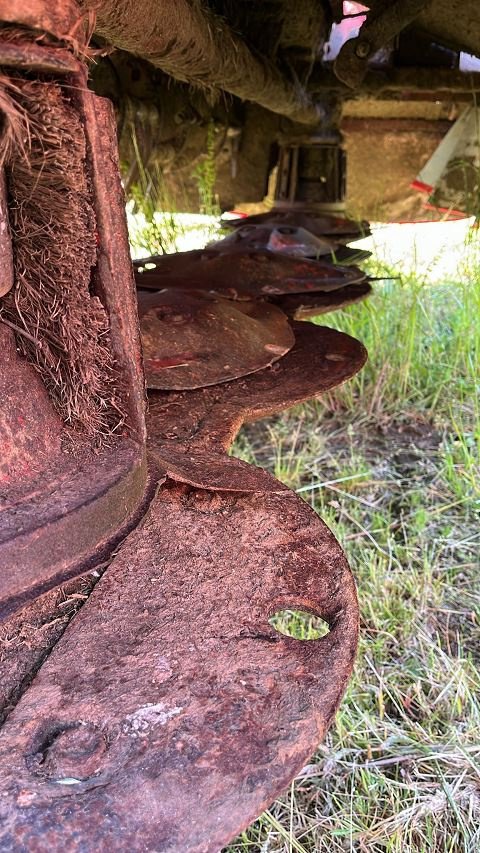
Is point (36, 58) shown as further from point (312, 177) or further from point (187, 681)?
point (312, 177)

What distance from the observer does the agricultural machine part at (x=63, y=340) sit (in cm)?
93

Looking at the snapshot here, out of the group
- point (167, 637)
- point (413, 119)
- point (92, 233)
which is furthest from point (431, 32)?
point (167, 637)

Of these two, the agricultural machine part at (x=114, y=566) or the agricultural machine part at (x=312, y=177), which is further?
the agricultural machine part at (x=312, y=177)

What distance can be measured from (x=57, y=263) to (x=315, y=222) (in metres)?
2.25

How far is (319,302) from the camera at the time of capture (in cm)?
220

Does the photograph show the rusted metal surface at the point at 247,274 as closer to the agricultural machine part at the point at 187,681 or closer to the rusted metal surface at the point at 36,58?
the agricultural machine part at the point at 187,681

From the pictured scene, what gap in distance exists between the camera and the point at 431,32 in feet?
8.78

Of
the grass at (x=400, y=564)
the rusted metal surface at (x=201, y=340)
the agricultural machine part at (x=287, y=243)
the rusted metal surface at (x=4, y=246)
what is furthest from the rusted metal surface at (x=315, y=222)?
the rusted metal surface at (x=4, y=246)

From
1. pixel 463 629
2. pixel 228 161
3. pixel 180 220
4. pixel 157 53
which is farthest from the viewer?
pixel 180 220

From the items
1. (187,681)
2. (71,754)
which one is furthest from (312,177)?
(71,754)

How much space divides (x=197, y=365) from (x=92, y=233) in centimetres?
62

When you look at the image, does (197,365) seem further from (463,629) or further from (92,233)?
(463,629)

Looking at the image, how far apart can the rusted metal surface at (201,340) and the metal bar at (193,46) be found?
1.71 ft

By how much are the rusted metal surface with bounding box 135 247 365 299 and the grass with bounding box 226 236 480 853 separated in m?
0.76
